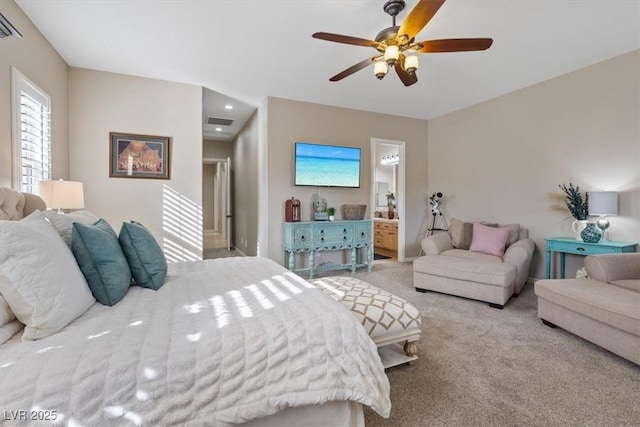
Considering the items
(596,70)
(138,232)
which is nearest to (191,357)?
(138,232)

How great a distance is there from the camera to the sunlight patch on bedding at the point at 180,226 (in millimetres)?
3816

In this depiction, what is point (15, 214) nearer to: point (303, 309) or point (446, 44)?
point (303, 309)

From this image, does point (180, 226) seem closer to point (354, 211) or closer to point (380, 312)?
point (354, 211)

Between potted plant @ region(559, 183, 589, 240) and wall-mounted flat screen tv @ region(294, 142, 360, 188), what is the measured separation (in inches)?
108

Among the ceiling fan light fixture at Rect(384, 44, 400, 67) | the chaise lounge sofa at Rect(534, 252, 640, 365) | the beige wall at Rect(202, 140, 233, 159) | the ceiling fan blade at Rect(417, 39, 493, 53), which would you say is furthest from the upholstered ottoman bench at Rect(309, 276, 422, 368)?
the beige wall at Rect(202, 140, 233, 159)

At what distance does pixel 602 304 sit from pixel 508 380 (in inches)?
36.8

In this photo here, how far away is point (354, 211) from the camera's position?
464 centimetres

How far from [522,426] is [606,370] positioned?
99cm

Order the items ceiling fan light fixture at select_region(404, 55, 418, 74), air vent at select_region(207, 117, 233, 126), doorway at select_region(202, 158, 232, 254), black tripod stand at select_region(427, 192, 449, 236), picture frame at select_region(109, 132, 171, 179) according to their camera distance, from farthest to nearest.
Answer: doorway at select_region(202, 158, 232, 254), air vent at select_region(207, 117, 233, 126), black tripod stand at select_region(427, 192, 449, 236), picture frame at select_region(109, 132, 171, 179), ceiling fan light fixture at select_region(404, 55, 418, 74)

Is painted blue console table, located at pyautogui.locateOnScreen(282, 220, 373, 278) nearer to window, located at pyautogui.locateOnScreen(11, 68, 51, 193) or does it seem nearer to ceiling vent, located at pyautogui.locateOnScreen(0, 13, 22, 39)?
window, located at pyautogui.locateOnScreen(11, 68, 51, 193)

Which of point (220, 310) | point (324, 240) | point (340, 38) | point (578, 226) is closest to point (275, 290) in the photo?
point (220, 310)

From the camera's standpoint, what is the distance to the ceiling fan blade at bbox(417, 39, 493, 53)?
206cm

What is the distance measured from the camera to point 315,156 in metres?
4.53

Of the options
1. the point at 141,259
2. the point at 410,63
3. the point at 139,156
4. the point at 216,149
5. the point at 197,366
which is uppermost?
the point at 216,149
